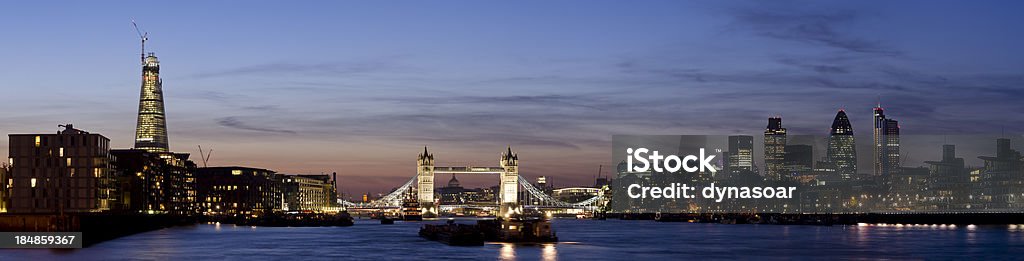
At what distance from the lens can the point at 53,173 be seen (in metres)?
154

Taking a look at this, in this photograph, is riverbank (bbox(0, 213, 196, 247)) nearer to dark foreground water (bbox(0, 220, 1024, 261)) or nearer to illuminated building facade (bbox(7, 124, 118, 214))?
dark foreground water (bbox(0, 220, 1024, 261))

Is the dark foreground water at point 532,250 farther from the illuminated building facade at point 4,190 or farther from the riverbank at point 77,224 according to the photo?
the illuminated building facade at point 4,190

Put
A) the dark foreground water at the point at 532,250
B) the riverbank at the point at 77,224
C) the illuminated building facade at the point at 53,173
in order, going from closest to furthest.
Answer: the dark foreground water at the point at 532,250 → the riverbank at the point at 77,224 → the illuminated building facade at the point at 53,173

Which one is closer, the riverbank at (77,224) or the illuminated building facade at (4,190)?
the riverbank at (77,224)

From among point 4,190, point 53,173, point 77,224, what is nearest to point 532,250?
point 77,224

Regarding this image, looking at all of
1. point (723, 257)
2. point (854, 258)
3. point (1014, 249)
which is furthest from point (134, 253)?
point (1014, 249)

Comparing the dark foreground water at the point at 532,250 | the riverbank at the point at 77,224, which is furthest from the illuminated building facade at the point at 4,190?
the dark foreground water at the point at 532,250

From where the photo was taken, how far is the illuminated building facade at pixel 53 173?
6033 inches

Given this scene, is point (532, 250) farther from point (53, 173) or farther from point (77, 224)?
point (53, 173)

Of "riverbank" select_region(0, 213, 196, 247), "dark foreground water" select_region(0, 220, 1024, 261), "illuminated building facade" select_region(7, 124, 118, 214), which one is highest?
"illuminated building facade" select_region(7, 124, 118, 214)

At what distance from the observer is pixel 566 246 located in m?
124

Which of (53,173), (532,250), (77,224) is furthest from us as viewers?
(53,173)

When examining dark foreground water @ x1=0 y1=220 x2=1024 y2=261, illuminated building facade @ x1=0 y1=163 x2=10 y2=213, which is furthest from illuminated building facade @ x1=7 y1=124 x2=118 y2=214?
dark foreground water @ x1=0 y1=220 x2=1024 y2=261

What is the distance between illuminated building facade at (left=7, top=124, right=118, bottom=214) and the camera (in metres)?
153
